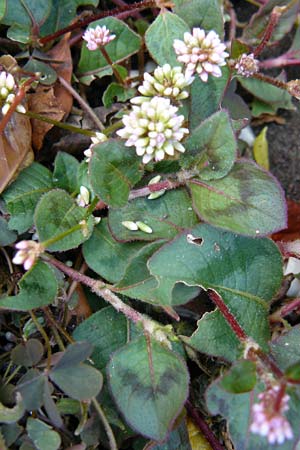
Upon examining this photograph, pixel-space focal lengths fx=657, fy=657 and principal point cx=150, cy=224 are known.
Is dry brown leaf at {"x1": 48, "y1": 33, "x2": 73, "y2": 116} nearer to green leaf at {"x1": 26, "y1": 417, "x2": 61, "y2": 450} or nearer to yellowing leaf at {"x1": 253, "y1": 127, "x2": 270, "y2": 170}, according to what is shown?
yellowing leaf at {"x1": 253, "y1": 127, "x2": 270, "y2": 170}

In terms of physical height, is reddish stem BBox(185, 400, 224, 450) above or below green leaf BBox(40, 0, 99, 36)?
below

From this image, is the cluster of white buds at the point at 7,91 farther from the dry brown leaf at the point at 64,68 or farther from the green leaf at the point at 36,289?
the green leaf at the point at 36,289

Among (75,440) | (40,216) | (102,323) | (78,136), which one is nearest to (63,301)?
(102,323)

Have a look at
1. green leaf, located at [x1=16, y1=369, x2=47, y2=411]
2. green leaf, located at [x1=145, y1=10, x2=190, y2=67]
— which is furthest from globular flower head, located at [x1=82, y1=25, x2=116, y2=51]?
green leaf, located at [x1=16, y1=369, x2=47, y2=411]

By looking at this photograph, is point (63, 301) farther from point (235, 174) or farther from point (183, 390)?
point (235, 174)

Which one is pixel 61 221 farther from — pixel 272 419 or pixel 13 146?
pixel 272 419

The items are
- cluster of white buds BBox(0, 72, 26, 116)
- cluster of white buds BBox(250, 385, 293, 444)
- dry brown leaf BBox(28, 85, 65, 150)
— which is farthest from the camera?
dry brown leaf BBox(28, 85, 65, 150)

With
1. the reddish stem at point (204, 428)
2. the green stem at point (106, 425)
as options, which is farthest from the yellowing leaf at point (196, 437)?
the green stem at point (106, 425)
